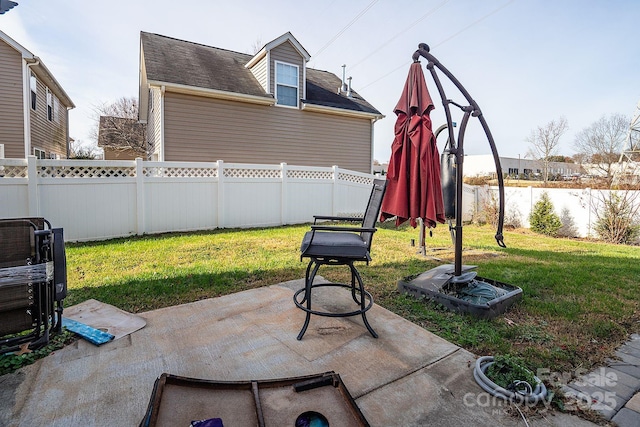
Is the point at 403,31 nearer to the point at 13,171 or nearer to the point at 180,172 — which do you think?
the point at 180,172

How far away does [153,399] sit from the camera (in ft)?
5.41

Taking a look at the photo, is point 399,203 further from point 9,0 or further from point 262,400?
point 9,0

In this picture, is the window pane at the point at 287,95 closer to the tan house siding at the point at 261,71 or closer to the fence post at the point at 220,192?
the tan house siding at the point at 261,71

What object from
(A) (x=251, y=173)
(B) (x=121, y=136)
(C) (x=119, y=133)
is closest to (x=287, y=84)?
(A) (x=251, y=173)

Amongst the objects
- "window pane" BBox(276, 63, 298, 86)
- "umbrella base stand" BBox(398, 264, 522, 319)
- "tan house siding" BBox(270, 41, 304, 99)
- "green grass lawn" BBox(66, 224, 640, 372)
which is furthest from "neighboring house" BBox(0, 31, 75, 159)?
"umbrella base stand" BBox(398, 264, 522, 319)

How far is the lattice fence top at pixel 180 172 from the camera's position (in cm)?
700

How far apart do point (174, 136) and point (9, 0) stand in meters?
6.45

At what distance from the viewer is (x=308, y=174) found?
A: 8.92m

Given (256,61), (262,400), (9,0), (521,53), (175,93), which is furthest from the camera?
(256,61)

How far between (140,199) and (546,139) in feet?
86.6

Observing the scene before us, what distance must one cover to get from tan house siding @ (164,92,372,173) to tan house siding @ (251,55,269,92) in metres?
0.83

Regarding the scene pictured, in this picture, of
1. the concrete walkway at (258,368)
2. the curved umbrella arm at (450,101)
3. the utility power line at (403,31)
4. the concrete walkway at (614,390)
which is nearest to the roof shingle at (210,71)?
the utility power line at (403,31)

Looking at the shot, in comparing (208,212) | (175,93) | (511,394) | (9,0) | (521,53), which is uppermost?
(521,53)

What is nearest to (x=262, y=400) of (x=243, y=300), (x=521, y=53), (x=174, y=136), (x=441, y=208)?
(x=243, y=300)
